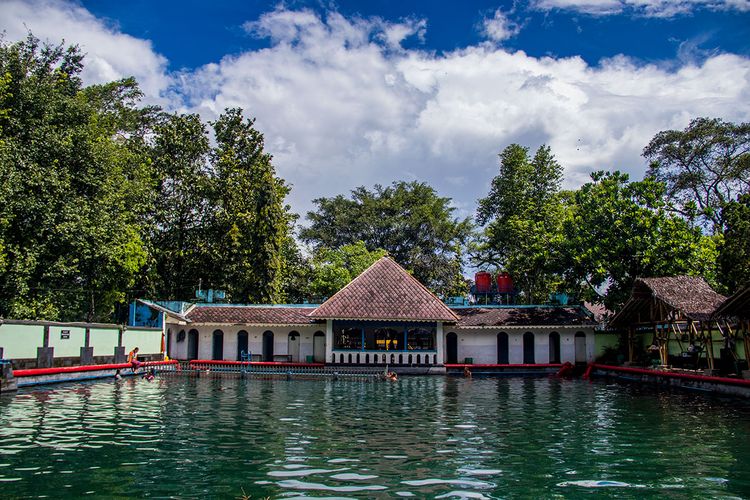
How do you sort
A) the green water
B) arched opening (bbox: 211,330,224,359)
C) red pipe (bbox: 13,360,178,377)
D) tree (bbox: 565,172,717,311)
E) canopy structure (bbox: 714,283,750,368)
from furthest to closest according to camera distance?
arched opening (bbox: 211,330,224,359), tree (bbox: 565,172,717,311), red pipe (bbox: 13,360,178,377), canopy structure (bbox: 714,283,750,368), the green water

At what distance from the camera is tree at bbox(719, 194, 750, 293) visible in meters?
37.6

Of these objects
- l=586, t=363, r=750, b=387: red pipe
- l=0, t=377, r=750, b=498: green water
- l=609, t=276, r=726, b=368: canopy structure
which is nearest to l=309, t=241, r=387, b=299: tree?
l=586, t=363, r=750, b=387: red pipe

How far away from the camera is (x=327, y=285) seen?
46.5 m

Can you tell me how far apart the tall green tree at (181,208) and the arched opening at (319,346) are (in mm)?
10879

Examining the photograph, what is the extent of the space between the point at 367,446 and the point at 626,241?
84.3ft

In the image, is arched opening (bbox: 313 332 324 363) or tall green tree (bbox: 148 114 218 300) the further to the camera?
tall green tree (bbox: 148 114 218 300)

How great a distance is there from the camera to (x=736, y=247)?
125 feet

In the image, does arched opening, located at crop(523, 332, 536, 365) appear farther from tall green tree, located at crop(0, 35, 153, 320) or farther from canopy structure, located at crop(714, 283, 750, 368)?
tall green tree, located at crop(0, 35, 153, 320)

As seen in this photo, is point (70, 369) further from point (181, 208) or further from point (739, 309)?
point (739, 309)

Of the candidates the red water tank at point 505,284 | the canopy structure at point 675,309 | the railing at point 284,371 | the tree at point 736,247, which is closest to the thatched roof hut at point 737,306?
the canopy structure at point 675,309

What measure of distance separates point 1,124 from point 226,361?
17.5 metres

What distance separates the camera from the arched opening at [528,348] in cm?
3878

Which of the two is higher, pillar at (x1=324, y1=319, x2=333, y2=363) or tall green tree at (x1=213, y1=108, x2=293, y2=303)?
tall green tree at (x1=213, y1=108, x2=293, y2=303)

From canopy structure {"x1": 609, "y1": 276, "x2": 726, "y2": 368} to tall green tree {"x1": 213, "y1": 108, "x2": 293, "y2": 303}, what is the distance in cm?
2267
